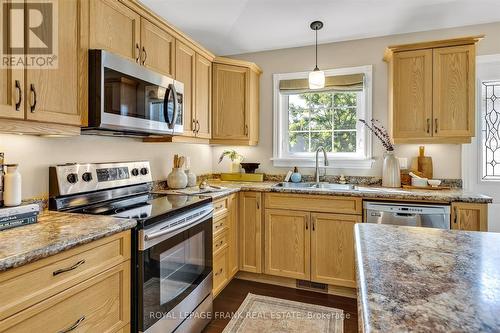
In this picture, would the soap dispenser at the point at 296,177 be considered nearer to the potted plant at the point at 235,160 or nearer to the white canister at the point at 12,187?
the potted plant at the point at 235,160

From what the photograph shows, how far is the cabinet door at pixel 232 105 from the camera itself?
3.00 m

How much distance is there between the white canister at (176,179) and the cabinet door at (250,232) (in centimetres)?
57

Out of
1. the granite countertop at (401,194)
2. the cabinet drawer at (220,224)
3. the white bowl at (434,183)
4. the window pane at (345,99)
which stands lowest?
the cabinet drawer at (220,224)

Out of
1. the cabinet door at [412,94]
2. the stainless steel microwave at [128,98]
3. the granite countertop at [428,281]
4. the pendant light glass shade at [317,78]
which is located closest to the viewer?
the granite countertop at [428,281]

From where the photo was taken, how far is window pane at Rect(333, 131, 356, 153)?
10.1 ft

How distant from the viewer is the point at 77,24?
1.49 meters

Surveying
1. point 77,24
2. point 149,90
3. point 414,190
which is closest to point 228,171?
point 149,90

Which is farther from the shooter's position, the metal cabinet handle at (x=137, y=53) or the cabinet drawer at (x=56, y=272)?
the metal cabinet handle at (x=137, y=53)

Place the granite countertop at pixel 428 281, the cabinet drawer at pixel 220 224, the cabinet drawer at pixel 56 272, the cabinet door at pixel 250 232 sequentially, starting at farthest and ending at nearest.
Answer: the cabinet door at pixel 250 232, the cabinet drawer at pixel 220 224, the cabinet drawer at pixel 56 272, the granite countertop at pixel 428 281

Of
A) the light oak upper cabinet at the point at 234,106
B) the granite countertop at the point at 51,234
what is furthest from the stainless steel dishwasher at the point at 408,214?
the granite countertop at the point at 51,234

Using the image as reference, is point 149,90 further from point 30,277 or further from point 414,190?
point 414,190

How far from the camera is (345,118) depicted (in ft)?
10.2

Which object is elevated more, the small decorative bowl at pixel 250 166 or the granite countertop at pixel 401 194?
the small decorative bowl at pixel 250 166

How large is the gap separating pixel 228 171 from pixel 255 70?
1201 millimetres
